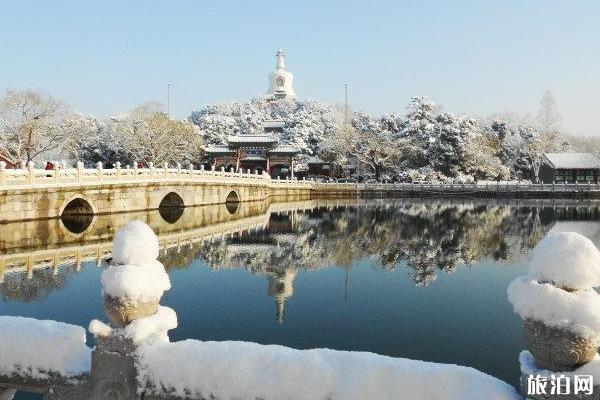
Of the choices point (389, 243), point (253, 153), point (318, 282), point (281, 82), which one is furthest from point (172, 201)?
point (281, 82)

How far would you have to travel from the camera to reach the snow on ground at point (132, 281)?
3479mm

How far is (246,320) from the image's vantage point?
10633 millimetres

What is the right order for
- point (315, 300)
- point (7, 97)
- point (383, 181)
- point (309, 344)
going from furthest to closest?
point (383, 181) < point (7, 97) < point (315, 300) < point (309, 344)

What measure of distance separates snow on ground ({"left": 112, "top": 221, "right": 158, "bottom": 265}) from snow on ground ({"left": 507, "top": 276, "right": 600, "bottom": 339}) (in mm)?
2533

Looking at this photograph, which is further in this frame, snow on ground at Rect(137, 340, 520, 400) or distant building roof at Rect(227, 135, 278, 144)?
distant building roof at Rect(227, 135, 278, 144)

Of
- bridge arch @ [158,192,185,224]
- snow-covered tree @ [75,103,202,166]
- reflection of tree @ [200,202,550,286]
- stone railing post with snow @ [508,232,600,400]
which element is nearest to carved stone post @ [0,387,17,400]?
stone railing post with snow @ [508,232,600,400]

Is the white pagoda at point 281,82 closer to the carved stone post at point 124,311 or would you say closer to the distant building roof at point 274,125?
the distant building roof at point 274,125

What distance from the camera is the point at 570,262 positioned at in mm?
2713

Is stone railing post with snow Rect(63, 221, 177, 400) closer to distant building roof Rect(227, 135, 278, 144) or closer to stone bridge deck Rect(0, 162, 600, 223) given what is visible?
stone bridge deck Rect(0, 162, 600, 223)

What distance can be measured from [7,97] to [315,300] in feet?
130

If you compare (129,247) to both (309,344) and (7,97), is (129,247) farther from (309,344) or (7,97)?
(7,97)

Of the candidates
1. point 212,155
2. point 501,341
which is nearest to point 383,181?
point 212,155

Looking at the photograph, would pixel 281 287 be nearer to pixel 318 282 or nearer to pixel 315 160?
pixel 318 282

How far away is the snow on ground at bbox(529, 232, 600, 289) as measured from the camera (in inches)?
106
